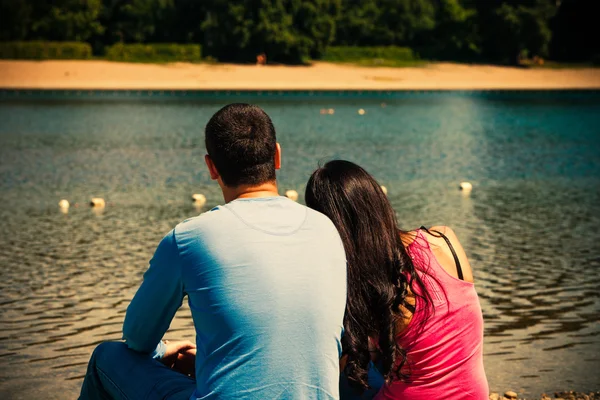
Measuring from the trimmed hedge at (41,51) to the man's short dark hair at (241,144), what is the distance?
236 ft

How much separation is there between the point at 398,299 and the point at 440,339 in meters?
0.27

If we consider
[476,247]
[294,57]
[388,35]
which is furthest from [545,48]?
[476,247]

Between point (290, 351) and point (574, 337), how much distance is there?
5.36m

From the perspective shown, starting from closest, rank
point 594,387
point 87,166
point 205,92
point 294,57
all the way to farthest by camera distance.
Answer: point 594,387 < point 87,166 < point 205,92 < point 294,57

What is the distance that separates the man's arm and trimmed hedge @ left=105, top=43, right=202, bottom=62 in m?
72.1

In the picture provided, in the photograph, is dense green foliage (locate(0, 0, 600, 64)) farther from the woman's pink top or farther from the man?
the man

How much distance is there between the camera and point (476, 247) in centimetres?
1214

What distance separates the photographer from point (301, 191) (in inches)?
710

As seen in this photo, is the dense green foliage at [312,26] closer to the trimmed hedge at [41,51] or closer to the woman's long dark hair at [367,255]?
the trimmed hedge at [41,51]

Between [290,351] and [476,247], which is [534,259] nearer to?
[476,247]

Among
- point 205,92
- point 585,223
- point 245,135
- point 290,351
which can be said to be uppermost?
point 245,135

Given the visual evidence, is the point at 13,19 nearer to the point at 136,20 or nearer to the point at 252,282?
the point at 136,20

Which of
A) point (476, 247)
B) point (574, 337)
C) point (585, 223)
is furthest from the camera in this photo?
point (585, 223)

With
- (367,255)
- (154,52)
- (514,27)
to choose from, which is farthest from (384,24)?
(367,255)
